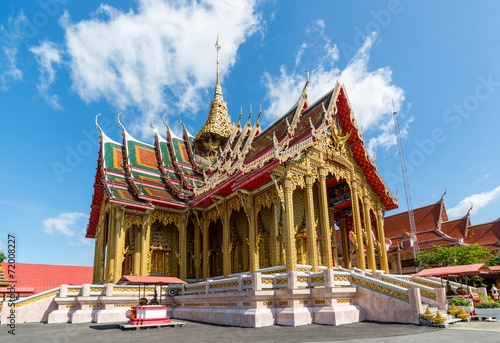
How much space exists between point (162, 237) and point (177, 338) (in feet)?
33.9

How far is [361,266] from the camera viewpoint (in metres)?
13.6

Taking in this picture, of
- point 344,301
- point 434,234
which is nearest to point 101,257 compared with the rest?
point 344,301

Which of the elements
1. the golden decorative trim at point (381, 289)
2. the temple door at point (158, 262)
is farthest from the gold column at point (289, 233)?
the temple door at point (158, 262)

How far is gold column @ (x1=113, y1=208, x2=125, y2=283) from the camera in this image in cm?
1505

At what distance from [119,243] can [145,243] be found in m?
1.20

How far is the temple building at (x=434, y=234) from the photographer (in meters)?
25.7

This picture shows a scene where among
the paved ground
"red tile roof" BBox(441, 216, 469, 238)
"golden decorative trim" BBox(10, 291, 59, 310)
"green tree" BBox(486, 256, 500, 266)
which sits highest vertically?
"red tile roof" BBox(441, 216, 469, 238)

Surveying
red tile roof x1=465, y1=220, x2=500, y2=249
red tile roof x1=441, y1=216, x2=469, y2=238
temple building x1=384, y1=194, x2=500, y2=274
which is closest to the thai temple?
temple building x1=384, y1=194, x2=500, y2=274

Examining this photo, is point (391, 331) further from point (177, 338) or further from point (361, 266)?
point (361, 266)

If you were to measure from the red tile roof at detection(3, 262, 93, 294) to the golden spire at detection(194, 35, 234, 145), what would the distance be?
53.3 ft

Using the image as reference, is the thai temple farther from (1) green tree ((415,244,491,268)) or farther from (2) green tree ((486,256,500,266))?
(2) green tree ((486,256,500,266))

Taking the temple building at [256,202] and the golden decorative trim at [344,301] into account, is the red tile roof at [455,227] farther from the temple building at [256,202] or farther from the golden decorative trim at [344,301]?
the golden decorative trim at [344,301]

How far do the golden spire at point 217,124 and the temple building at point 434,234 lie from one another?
15.6 metres

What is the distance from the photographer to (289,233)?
11.3m
